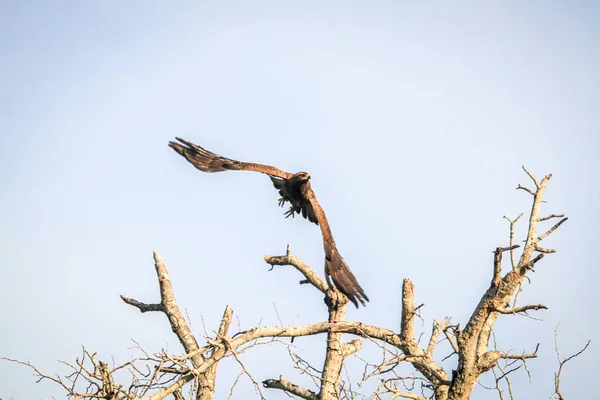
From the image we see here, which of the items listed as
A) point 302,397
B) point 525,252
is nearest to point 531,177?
point 525,252

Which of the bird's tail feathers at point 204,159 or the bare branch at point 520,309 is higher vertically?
the bird's tail feathers at point 204,159

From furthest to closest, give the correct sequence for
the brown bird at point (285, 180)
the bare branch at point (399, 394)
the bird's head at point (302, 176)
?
the bird's head at point (302, 176), the brown bird at point (285, 180), the bare branch at point (399, 394)

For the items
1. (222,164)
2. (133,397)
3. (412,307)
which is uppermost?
(222,164)

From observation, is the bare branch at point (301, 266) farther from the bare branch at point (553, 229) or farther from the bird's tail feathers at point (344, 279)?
the bare branch at point (553, 229)

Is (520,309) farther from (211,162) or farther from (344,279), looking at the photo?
(211,162)

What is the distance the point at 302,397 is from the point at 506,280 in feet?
8.56

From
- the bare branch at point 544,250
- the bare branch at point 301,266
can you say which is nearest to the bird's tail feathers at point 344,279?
the bare branch at point 301,266

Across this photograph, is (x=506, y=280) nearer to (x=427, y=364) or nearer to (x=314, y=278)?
(x=427, y=364)

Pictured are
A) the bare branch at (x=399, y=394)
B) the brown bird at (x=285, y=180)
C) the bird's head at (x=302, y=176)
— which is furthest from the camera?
the bird's head at (x=302, y=176)

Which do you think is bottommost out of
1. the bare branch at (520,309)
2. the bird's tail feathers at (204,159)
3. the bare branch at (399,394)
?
the bare branch at (399,394)

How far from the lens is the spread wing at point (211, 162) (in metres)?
9.97

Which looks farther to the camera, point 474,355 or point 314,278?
point 314,278

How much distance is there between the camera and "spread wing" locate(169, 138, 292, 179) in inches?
392

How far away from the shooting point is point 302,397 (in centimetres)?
852
